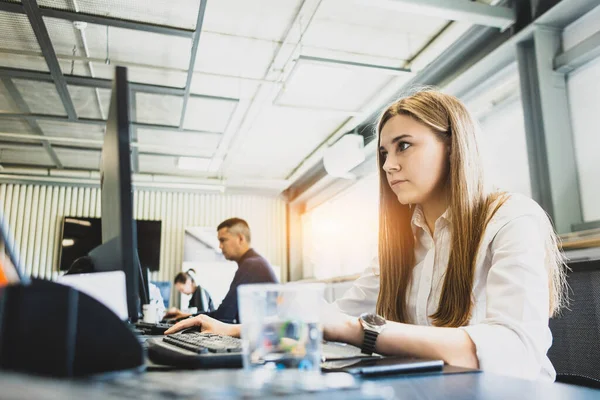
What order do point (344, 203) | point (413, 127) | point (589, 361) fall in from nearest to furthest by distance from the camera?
point (413, 127) → point (589, 361) → point (344, 203)

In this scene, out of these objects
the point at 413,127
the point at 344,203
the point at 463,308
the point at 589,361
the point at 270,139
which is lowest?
the point at 589,361

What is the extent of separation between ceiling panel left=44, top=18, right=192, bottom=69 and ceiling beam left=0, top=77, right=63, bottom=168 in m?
0.81

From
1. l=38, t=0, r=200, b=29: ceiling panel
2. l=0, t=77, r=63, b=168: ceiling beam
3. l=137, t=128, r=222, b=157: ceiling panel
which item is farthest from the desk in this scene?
l=137, t=128, r=222, b=157: ceiling panel

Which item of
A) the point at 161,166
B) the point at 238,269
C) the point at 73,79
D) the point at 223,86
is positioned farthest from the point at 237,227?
the point at 161,166

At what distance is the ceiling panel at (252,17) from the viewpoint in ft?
10.6

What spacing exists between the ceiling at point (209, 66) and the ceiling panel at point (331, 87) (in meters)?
0.01

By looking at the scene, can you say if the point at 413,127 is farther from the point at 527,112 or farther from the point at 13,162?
the point at 13,162

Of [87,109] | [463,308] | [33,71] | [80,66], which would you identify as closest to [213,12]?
[80,66]

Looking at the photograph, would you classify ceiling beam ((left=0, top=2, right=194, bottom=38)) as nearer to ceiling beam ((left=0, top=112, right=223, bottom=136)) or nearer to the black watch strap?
ceiling beam ((left=0, top=112, right=223, bottom=136))

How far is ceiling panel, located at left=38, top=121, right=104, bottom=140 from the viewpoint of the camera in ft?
16.8

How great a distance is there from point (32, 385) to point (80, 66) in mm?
4222

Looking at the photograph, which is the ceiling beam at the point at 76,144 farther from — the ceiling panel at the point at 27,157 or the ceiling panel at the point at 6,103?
the ceiling panel at the point at 6,103

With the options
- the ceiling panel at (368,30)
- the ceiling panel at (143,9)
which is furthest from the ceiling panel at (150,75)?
the ceiling panel at (368,30)

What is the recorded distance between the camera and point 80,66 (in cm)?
399
